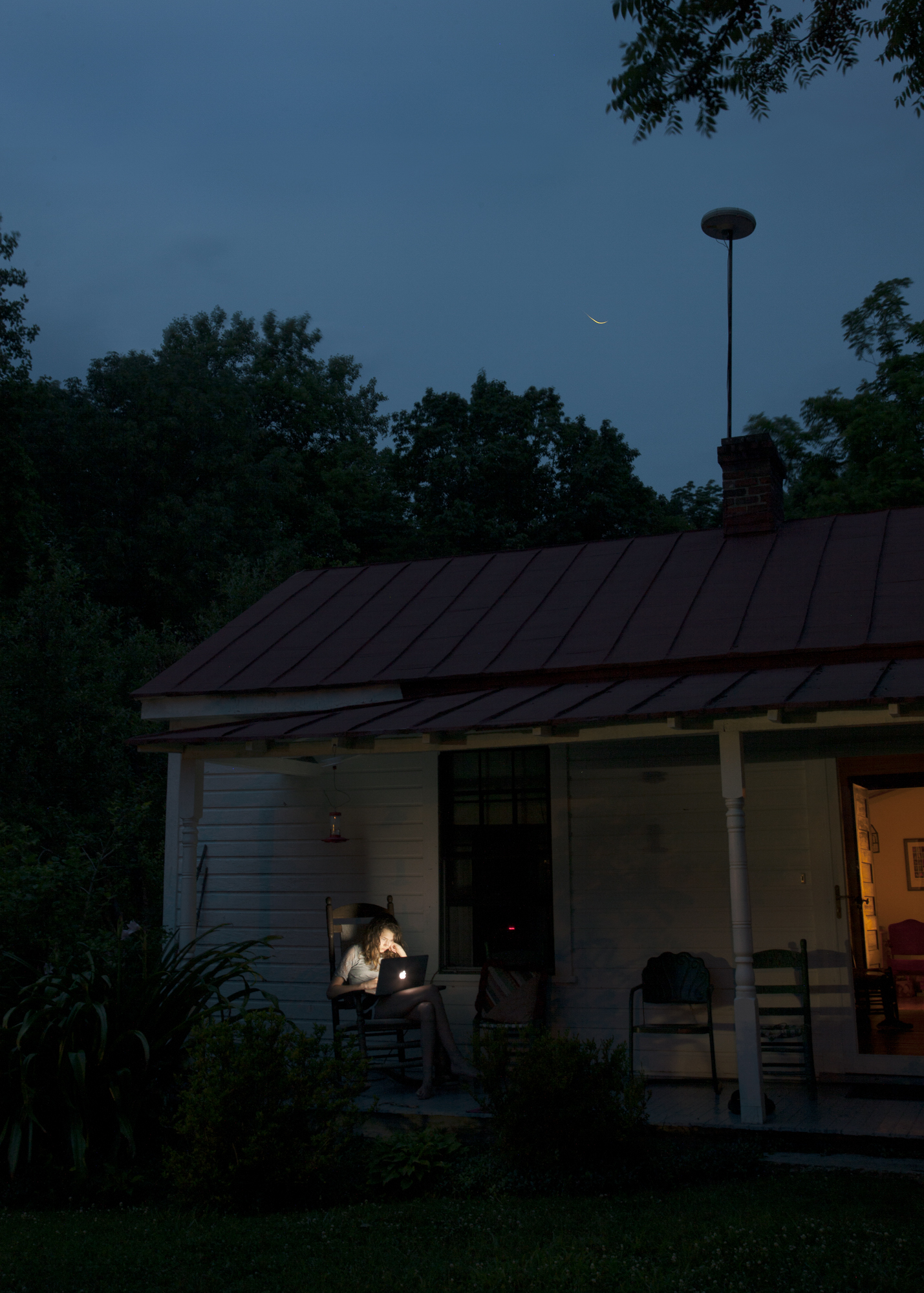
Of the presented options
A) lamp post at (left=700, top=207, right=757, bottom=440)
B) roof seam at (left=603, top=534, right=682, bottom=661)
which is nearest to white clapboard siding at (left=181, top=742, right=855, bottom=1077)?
roof seam at (left=603, top=534, right=682, bottom=661)

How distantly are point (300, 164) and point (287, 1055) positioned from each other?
80769 mm

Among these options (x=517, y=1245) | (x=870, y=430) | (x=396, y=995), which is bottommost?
(x=517, y=1245)

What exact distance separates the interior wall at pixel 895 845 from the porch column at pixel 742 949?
750cm

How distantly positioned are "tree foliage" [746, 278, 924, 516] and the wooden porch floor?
1489cm

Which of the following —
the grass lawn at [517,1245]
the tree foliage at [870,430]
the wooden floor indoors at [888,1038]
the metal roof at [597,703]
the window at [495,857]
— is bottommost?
the grass lawn at [517,1245]

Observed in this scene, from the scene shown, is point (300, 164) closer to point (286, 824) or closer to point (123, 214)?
point (123, 214)

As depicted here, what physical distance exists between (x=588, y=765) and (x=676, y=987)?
1666 mm

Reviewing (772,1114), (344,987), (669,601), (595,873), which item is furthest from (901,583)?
(344,987)

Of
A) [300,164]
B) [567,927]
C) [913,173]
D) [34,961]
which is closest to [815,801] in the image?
[567,927]

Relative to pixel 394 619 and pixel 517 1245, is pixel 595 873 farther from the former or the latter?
pixel 517 1245

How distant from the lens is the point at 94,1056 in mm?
5668

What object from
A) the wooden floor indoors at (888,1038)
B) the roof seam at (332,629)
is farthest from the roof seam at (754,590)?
the roof seam at (332,629)

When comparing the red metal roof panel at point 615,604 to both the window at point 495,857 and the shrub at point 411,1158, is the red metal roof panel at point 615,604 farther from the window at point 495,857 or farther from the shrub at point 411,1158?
the shrub at point 411,1158

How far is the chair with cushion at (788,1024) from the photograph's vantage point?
6867 millimetres
